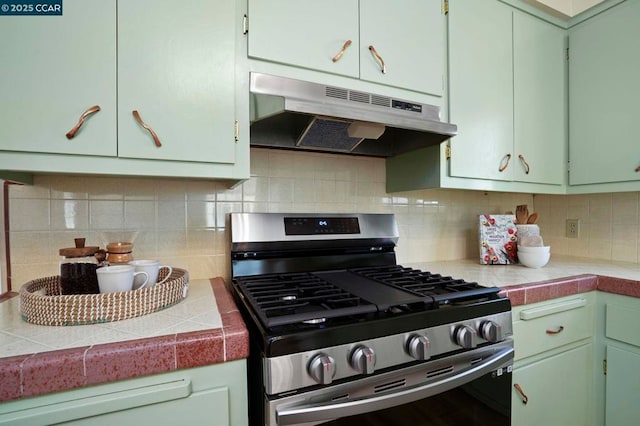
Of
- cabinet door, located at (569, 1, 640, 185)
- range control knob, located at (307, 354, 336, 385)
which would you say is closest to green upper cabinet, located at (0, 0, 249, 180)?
range control knob, located at (307, 354, 336, 385)

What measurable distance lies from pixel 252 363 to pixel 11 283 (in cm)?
90

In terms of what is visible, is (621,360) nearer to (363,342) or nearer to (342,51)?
(363,342)

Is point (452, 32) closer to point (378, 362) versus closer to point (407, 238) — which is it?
point (407, 238)

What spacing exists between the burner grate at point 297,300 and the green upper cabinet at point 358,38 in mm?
775

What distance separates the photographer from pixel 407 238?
5.49ft

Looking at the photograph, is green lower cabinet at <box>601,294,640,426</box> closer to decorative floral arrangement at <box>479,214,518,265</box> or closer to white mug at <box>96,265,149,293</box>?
decorative floral arrangement at <box>479,214,518,265</box>

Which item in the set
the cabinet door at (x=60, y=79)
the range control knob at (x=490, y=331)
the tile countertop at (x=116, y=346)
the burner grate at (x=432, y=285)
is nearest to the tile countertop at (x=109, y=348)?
the tile countertop at (x=116, y=346)

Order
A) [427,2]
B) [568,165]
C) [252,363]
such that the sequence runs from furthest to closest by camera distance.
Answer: [568,165] < [427,2] < [252,363]

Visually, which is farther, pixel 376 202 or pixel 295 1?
pixel 376 202

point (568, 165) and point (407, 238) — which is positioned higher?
point (568, 165)

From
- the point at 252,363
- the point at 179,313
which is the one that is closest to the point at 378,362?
the point at 252,363

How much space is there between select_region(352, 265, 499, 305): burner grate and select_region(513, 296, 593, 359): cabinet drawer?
0.24 metres

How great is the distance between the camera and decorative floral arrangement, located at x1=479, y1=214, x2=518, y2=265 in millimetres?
1606

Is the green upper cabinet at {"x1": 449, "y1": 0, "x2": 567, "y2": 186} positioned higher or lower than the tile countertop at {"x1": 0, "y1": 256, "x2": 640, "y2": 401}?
higher
